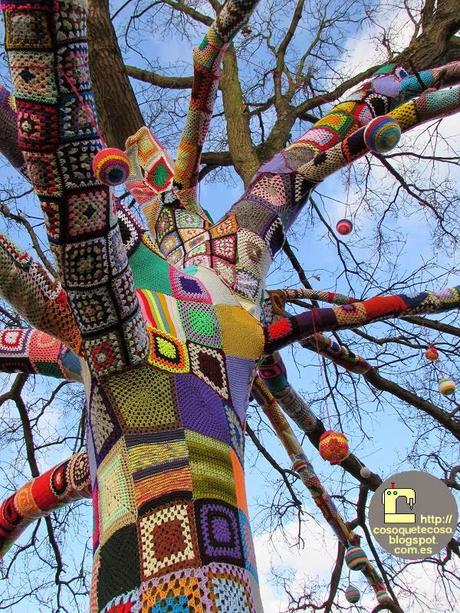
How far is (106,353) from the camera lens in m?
2.03

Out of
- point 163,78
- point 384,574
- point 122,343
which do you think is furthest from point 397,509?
point 163,78

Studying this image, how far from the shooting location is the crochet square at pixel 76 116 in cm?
170

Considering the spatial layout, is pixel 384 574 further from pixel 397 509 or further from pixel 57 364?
pixel 57 364

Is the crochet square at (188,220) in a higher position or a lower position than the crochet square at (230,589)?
higher

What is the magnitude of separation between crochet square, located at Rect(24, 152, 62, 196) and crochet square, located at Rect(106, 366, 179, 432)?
54 centimetres

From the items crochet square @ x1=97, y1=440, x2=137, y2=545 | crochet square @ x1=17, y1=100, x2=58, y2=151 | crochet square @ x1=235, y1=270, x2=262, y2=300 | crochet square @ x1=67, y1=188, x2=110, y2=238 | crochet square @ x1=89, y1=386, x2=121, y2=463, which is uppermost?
crochet square @ x1=235, y1=270, x2=262, y2=300

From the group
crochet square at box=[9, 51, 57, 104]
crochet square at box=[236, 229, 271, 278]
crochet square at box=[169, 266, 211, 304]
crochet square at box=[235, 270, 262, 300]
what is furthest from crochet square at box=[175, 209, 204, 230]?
crochet square at box=[9, 51, 57, 104]

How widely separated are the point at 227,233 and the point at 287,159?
51cm

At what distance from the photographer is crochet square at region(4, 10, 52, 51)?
161 centimetres

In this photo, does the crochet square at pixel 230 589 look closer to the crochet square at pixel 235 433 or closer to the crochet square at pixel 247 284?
the crochet square at pixel 235 433

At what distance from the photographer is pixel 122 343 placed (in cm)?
201

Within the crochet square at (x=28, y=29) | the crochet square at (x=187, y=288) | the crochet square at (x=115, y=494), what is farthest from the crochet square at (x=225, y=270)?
the crochet square at (x=28, y=29)

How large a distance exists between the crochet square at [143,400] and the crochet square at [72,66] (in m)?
0.75

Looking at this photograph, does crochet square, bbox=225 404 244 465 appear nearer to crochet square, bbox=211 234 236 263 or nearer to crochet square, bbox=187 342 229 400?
crochet square, bbox=187 342 229 400
